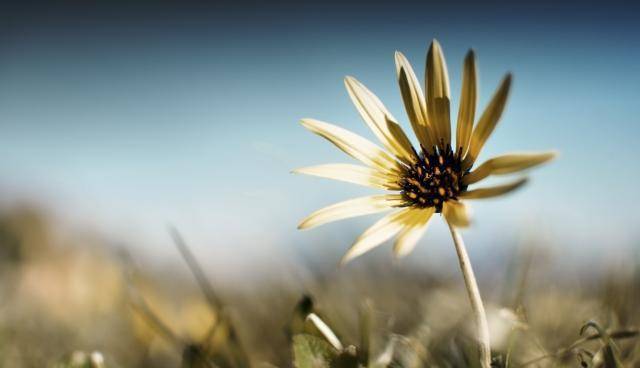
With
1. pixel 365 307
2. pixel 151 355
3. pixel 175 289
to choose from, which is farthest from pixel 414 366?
pixel 175 289

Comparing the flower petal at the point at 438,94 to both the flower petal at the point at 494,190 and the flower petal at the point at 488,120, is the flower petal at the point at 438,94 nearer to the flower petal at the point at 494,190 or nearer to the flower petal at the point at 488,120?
the flower petal at the point at 488,120

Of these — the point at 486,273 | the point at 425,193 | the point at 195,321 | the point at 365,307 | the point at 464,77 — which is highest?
the point at 464,77

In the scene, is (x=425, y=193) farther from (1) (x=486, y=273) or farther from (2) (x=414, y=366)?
(1) (x=486, y=273)

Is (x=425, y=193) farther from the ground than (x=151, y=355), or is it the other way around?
(x=425, y=193)

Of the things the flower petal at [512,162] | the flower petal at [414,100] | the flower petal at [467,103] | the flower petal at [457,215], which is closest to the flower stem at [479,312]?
the flower petal at [457,215]

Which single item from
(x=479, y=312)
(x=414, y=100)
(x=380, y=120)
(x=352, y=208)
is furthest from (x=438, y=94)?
(x=479, y=312)

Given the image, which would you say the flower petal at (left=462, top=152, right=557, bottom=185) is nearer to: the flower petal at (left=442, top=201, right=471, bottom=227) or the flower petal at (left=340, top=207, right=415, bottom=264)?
the flower petal at (left=442, top=201, right=471, bottom=227)
